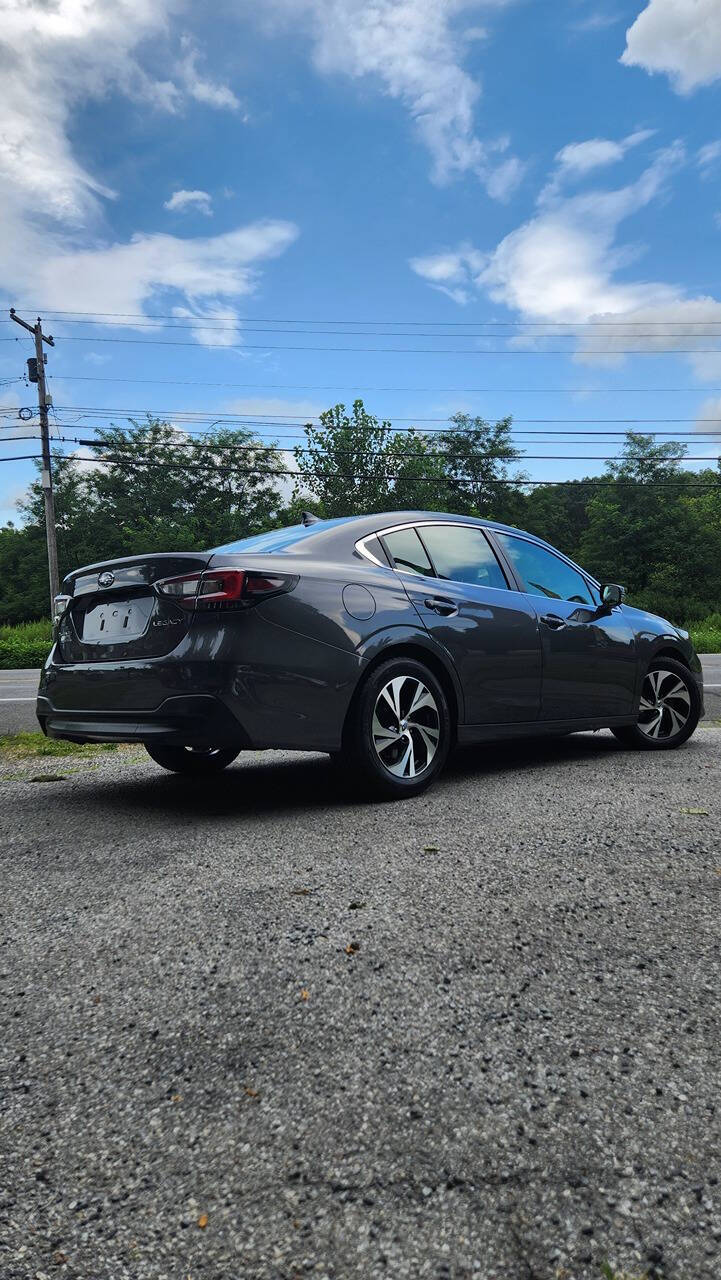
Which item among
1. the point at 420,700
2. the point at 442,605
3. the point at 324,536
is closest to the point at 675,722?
the point at 442,605

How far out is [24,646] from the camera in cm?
2686

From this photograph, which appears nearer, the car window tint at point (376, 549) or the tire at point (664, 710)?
the car window tint at point (376, 549)

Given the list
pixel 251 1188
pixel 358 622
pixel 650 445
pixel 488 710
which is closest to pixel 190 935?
pixel 251 1188

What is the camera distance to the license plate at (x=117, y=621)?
4.18 metres

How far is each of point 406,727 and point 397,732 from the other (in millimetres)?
67

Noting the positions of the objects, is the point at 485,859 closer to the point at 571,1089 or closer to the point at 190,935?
the point at 190,935

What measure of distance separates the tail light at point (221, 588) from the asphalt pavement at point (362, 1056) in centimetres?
110

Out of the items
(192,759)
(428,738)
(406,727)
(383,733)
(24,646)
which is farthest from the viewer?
(24,646)

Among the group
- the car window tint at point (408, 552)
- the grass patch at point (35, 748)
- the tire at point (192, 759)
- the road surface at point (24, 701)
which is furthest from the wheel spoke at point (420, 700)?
the road surface at point (24, 701)

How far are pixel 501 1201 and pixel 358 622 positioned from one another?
10.4ft

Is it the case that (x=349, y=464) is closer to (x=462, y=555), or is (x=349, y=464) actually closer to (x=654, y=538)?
(x=654, y=538)

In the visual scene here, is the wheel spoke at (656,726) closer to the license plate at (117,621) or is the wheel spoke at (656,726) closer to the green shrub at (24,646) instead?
the license plate at (117,621)

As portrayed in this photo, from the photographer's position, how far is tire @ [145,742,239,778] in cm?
548

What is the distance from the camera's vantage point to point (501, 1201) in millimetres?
1386
